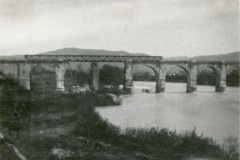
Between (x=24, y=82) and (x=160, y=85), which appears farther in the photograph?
(x=160, y=85)

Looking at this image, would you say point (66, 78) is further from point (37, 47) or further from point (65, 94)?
point (37, 47)

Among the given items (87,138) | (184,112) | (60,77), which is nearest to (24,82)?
(60,77)

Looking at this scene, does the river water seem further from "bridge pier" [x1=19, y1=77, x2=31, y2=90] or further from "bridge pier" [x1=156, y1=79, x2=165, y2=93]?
"bridge pier" [x1=19, y1=77, x2=31, y2=90]

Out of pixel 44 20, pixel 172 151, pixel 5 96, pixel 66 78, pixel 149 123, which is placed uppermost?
pixel 44 20

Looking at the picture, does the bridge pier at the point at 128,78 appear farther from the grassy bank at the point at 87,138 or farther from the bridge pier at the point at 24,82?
the bridge pier at the point at 24,82

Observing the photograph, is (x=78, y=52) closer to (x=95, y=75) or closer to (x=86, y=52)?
(x=86, y=52)

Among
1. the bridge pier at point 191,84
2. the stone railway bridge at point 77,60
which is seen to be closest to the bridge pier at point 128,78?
the stone railway bridge at point 77,60

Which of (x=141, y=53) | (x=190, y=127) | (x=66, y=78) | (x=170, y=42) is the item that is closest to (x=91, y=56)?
(x=66, y=78)

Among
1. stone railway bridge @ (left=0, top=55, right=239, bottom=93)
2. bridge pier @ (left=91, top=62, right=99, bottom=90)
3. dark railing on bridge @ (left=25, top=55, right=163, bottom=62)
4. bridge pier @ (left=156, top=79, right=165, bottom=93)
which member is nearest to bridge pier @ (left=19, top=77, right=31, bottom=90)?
stone railway bridge @ (left=0, top=55, right=239, bottom=93)
